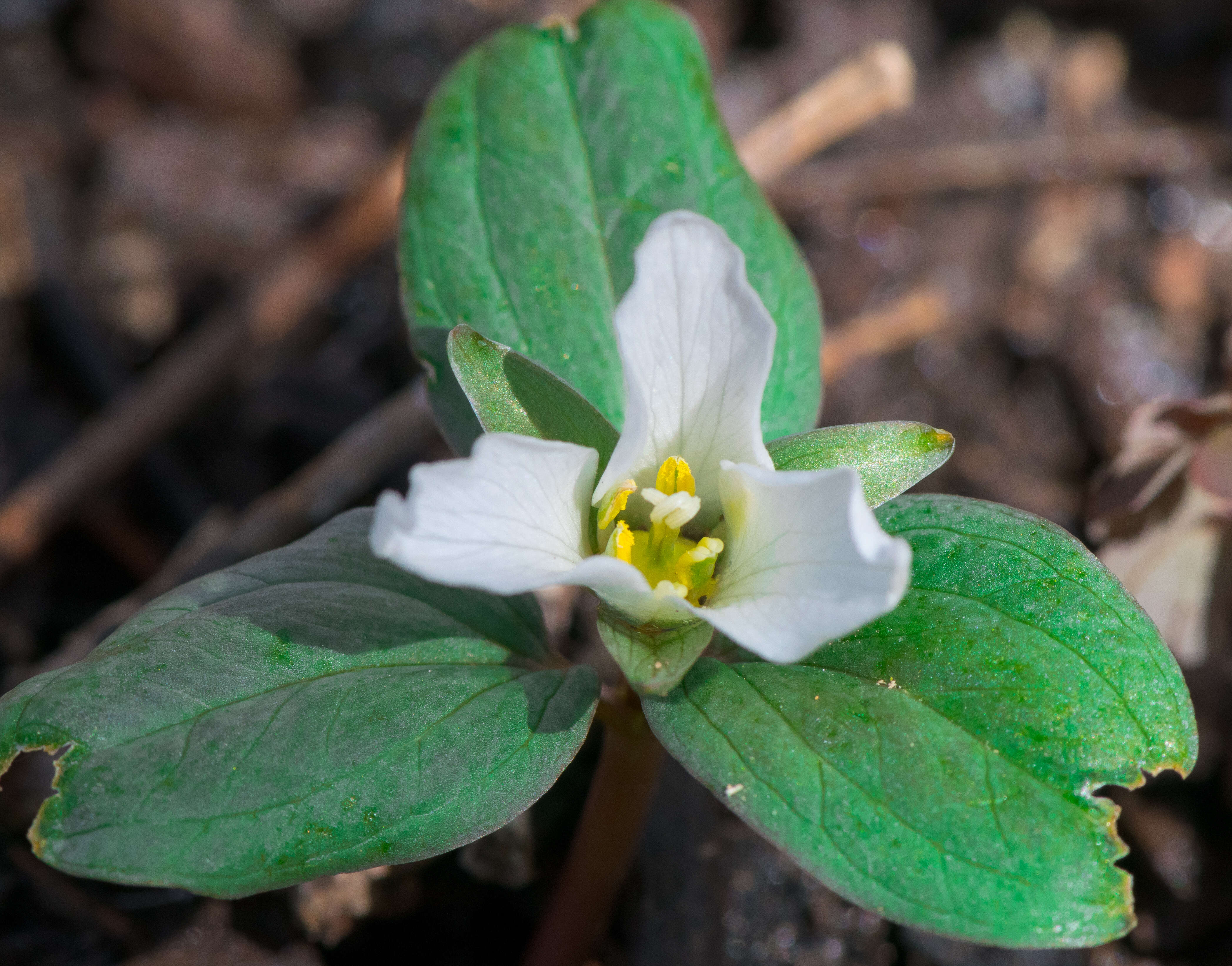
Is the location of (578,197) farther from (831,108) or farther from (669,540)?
(831,108)

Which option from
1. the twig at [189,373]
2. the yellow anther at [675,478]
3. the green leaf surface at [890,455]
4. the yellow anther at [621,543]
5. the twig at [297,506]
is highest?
the twig at [189,373]

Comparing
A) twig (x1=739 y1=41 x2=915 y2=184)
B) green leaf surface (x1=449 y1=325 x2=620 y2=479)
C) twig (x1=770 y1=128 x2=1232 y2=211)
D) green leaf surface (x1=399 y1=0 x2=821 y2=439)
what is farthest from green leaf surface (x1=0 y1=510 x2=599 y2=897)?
twig (x1=770 y1=128 x2=1232 y2=211)

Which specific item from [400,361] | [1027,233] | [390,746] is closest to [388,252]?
[400,361]

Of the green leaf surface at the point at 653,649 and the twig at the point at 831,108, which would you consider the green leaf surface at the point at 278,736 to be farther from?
the twig at the point at 831,108

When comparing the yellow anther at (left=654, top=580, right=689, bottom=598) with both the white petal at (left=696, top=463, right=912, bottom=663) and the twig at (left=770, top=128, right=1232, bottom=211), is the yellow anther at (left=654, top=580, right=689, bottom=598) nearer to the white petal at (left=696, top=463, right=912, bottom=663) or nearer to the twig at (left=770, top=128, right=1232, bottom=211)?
the white petal at (left=696, top=463, right=912, bottom=663)

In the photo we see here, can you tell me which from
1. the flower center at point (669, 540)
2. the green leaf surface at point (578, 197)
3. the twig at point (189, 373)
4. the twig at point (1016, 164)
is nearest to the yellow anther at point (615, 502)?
the flower center at point (669, 540)

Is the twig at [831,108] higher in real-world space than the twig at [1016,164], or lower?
higher

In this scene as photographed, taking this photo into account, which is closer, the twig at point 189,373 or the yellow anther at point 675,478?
the yellow anther at point 675,478

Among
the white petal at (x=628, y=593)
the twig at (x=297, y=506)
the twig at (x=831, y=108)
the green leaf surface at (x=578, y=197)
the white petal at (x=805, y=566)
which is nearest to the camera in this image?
the white petal at (x=805, y=566)
